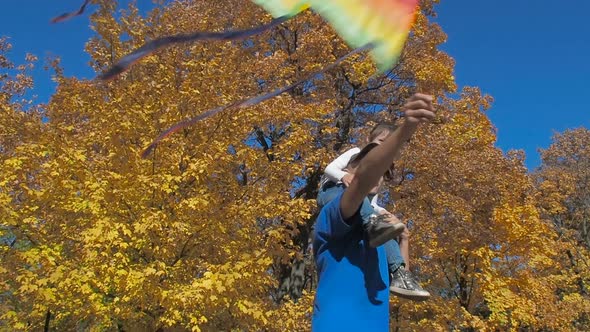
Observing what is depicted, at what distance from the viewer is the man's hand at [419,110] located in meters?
1.61

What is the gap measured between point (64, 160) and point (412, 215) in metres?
8.74

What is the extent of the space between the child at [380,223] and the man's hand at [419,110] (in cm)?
56

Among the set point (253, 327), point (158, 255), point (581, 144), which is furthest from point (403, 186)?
point (581, 144)

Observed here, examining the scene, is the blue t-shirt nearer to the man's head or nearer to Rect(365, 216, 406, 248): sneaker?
Rect(365, 216, 406, 248): sneaker

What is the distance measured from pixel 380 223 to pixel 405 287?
0.76m

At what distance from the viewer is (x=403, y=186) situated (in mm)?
15273

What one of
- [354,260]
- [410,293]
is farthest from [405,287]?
[354,260]

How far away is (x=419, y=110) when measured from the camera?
162cm

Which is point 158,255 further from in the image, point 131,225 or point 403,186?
point 403,186

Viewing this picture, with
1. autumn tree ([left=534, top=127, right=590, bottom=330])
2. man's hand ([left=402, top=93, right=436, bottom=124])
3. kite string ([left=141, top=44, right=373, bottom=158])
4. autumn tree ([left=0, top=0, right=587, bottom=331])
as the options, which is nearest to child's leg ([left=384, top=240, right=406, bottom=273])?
man's hand ([left=402, top=93, right=436, bottom=124])

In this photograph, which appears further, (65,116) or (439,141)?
(439,141)

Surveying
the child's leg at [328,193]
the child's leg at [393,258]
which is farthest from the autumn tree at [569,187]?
the child's leg at [328,193]

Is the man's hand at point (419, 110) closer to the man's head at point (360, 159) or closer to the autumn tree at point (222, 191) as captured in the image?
the man's head at point (360, 159)

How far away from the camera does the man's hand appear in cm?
161
